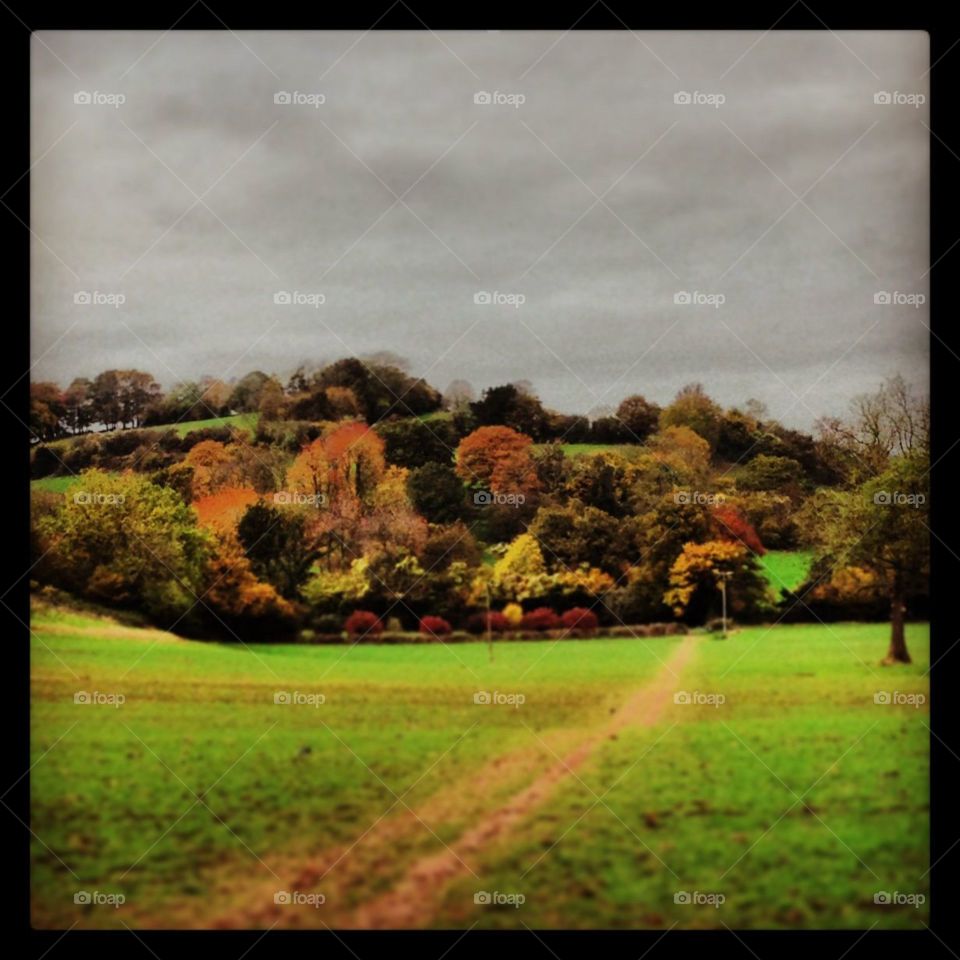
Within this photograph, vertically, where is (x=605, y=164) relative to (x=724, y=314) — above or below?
above

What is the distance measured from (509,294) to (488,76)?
119 cm

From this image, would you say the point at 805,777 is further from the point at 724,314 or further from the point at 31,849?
the point at 31,849

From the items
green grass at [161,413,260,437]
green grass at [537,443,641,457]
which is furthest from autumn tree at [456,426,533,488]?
green grass at [161,413,260,437]

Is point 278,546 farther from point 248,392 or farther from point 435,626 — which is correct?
point 435,626

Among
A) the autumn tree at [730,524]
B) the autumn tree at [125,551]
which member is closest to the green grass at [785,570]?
the autumn tree at [730,524]

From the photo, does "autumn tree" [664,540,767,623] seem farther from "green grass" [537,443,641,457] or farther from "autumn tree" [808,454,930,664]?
"green grass" [537,443,641,457]

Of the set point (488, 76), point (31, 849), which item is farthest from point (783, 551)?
point (31, 849)

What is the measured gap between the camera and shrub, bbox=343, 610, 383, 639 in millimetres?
5672

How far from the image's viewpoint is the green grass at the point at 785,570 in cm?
566

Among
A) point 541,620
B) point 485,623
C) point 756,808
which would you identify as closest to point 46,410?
point 485,623

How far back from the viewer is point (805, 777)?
5.45 m

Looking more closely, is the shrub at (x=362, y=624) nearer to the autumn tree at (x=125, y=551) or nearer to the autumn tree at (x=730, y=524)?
the autumn tree at (x=125, y=551)
